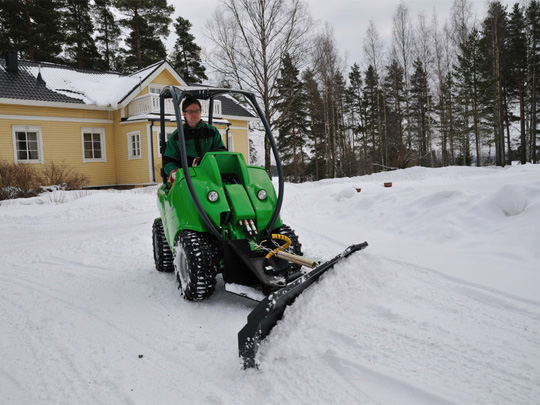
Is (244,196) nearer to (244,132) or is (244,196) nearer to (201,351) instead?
(201,351)

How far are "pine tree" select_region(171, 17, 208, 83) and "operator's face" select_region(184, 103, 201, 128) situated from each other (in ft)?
101

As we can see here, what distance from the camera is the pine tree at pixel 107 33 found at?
30.0 meters

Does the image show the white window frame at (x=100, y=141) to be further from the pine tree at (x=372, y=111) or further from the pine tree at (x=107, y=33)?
the pine tree at (x=372, y=111)

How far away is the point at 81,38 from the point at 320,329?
3213cm

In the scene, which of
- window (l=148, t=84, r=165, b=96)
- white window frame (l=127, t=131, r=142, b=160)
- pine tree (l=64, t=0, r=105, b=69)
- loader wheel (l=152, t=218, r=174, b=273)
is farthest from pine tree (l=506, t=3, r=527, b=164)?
pine tree (l=64, t=0, r=105, b=69)

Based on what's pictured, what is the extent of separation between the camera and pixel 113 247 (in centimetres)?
556

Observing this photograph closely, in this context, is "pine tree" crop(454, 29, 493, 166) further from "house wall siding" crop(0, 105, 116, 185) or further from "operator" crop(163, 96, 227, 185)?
"operator" crop(163, 96, 227, 185)

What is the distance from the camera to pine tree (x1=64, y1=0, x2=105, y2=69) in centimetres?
2786

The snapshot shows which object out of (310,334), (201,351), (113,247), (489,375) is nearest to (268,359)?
(310,334)

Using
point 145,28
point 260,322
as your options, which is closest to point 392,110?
point 145,28

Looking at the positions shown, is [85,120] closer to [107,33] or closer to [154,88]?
[154,88]

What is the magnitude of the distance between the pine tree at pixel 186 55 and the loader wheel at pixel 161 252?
30.9m

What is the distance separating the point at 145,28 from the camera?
2962 centimetres

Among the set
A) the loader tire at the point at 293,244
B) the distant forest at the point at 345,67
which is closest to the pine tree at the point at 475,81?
the distant forest at the point at 345,67
